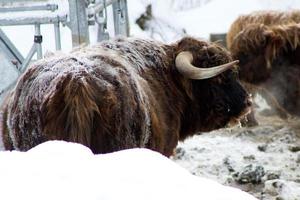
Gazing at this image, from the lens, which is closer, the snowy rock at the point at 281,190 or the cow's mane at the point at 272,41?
the snowy rock at the point at 281,190

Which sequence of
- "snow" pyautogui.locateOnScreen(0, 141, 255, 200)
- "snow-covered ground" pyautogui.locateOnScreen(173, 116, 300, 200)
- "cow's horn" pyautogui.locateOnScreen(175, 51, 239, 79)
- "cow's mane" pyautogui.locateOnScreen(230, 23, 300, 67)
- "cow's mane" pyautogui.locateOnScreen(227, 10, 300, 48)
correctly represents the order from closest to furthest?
"snow" pyautogui.locateOnScreen(0, 141, 255, 200) < "cow's horn" pyautogui.locateOnScreen(175, 51, 239, 79) < "snow-covered ground" pyautogui.locateOnScreen(173, 116, 300, 200) < "cow's mane" pyautogui.locateOnScreen(230, 23, 300, 67) < "cow's mane" pyautogui.locateOnScreen(227, 10, 300, 48)

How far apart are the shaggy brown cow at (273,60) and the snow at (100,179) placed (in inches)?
220

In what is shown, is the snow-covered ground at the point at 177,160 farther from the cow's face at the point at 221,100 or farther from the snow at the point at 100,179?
the cow's face at the point at 221,100

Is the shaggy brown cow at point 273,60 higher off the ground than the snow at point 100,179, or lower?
lower

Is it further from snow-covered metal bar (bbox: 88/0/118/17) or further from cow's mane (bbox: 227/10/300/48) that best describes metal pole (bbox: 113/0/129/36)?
cow's mane (bbox: 227/10/300/48)

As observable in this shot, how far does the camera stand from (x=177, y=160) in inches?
259

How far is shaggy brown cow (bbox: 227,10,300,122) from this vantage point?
7055mm

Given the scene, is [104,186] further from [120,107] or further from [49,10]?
[49,10]

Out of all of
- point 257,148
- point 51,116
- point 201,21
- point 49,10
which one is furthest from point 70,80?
point 201,21

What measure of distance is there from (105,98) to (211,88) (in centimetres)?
170

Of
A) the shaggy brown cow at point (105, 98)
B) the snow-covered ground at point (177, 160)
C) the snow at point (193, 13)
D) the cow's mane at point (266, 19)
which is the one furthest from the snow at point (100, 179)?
the snow at point (193, 13)

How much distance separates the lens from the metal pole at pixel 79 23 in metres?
4.63

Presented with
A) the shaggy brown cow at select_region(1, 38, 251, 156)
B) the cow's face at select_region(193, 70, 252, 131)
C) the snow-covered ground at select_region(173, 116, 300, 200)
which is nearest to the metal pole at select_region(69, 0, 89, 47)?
the shaggy brown cow at select_region(1, 38, 251, 156)

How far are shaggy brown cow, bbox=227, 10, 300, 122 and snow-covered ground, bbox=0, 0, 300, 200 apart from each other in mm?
561
